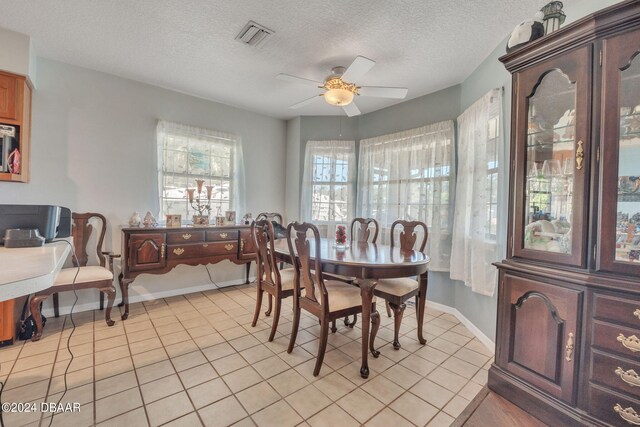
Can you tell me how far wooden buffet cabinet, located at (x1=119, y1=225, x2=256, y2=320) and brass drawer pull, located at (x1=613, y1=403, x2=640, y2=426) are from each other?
8.64ft

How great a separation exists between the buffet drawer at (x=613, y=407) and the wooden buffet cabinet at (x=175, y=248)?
2.56 m

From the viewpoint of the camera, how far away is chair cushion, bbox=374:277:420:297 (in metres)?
2.25

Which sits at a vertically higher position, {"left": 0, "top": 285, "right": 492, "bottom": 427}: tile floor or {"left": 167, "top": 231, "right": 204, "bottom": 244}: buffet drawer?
{"left": 167, "top": 231, "right": 204, "bottom": 244}: buffet drawer

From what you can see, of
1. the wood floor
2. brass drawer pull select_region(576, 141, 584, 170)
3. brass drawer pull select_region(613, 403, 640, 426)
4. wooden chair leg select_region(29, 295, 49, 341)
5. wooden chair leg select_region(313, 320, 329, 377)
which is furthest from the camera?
wooden chair leg select_region(29, 295, 49, 341)

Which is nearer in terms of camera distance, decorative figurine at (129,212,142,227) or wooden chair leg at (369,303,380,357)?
wooden chair leg at (369,303,380,357)

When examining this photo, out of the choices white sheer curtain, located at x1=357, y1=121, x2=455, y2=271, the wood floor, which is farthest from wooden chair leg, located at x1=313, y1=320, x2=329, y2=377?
white sheer curtain, located at x1=357, y1=121, x2=455, y2=271

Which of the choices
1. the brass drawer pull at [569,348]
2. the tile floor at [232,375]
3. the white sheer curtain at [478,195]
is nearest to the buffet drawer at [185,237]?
the tile floor at [232,375]

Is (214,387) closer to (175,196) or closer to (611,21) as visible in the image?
(175,196)

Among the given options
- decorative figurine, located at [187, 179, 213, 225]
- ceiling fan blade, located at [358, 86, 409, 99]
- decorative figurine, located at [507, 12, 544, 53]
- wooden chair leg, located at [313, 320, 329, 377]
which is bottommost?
wooden chair leg, located at [313, 320, 329, 377]

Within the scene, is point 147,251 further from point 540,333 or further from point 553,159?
point 553,159

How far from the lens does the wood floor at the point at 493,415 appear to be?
1521 mm

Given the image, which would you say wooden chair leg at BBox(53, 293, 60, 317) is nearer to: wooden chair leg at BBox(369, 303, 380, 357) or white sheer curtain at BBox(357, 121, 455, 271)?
wooden chair leg at BBox(369, 303, 380, 357)

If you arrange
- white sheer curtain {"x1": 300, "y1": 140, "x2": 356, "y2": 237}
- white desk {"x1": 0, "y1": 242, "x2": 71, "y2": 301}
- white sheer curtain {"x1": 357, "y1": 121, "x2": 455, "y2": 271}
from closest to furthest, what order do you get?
white desk {"x1": 0, "y1": 242, "x2": 71, "y2": 301} → white sheer curtain {"x1": 357, "y1": 121, "x2": 455, "y2": 271} → white sheer curtain {"x1": 300, "y1": 140, "x2": 356, "y2": 237}

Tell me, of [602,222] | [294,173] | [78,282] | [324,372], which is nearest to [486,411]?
[324,372]
